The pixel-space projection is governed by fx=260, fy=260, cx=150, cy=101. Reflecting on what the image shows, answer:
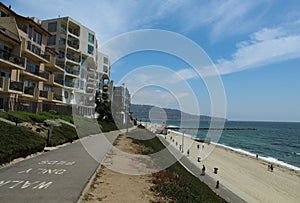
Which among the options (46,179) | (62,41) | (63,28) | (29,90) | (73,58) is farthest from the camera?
(73,58)

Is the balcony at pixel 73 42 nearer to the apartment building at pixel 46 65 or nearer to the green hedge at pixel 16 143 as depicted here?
the apartment building at pixel 46 65

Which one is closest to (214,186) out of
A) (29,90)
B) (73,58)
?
(29,90)

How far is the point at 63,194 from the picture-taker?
8.71m

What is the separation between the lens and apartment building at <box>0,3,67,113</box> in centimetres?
2623

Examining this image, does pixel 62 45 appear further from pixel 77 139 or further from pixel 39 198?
pixel 39 198

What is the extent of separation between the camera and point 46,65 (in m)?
38.4

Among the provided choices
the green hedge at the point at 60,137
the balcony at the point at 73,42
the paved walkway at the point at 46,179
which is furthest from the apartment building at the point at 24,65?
the paved walkway at the point at 46,179

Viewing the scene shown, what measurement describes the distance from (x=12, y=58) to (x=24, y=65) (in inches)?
74.6

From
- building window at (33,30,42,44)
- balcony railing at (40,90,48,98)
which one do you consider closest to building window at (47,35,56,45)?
building window at (33,30,42,44)

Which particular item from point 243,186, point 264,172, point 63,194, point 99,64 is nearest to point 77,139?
point 243,186

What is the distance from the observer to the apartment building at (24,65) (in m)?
26.2

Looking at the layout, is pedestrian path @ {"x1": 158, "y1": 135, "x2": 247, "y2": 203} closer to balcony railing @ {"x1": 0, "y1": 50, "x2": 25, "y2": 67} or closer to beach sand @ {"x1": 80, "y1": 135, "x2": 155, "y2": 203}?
beach sand @ {"x1": 80, "y1": 135, "x2": 155, "y2": 203}

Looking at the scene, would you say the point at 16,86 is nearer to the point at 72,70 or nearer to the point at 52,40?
the point at 72,70

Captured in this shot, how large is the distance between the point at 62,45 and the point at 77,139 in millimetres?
24598
